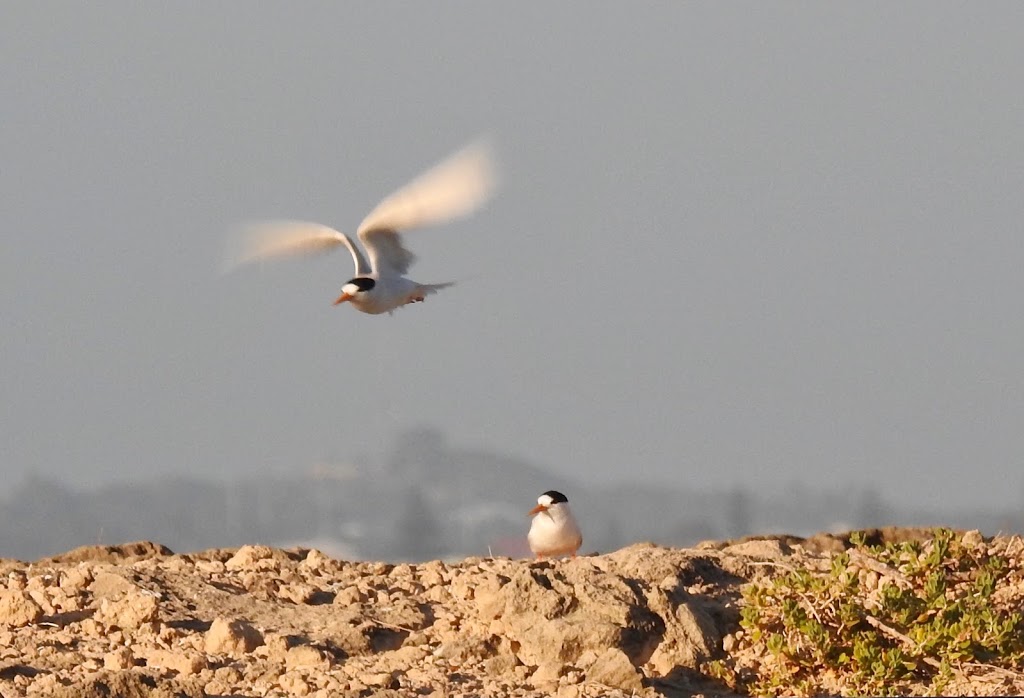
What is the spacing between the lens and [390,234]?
13.9m

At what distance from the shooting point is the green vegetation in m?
8.77

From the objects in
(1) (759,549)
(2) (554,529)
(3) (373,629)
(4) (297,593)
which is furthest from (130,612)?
(1) (759,549)

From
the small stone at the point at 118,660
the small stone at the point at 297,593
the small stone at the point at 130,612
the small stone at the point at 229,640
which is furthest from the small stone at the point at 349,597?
the small stone at the point at 118,660

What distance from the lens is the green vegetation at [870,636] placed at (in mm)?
8773

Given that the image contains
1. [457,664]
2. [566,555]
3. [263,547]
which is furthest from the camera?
[566,555]

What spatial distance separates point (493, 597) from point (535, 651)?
43 cm

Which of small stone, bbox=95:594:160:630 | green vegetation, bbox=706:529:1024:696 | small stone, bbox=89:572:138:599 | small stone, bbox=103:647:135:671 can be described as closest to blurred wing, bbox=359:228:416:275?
small stone, bbox=89:572:138:599

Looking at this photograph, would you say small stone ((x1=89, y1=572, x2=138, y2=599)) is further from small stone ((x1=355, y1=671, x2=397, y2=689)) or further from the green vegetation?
the green vegetation

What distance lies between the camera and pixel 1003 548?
1057 cm

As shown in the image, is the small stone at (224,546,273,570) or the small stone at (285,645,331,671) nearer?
the small stone at (285,645,331,671)

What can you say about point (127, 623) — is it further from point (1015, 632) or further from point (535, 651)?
point (1015, 632)

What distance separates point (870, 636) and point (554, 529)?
11.3ft

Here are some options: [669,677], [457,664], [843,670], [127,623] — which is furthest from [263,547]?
[843,670]

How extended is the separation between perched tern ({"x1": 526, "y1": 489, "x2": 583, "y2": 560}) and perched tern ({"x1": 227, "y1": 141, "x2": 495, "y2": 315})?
2639 millimetres
